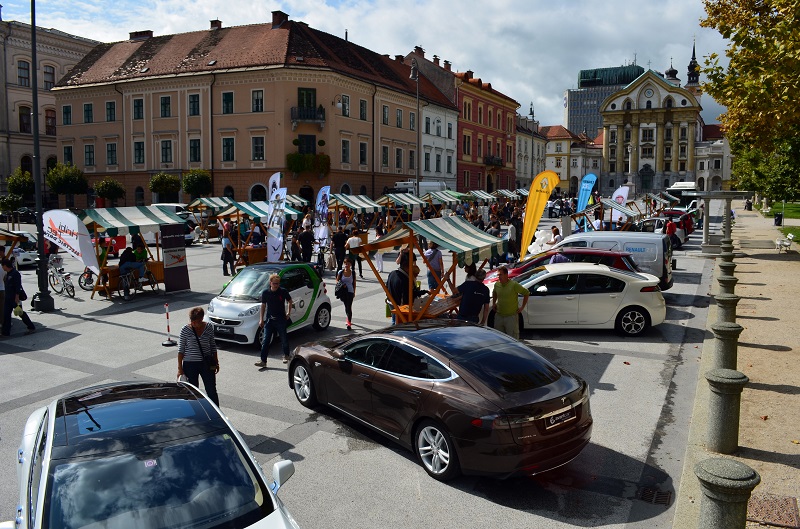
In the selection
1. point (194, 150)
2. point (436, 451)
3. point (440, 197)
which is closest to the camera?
point (436, 451)

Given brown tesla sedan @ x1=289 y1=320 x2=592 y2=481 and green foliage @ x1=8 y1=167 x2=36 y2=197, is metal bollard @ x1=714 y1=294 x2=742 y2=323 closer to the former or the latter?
brown tesla sedan @ x1=289 y1=320 x2=592 y2=481

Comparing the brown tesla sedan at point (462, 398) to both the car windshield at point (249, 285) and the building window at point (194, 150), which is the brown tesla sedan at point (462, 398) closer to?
the car windshield at point (249, 285)

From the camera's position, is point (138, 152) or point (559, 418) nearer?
point (559, 418)

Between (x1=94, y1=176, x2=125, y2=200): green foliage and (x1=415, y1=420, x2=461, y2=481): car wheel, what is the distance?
4598cm

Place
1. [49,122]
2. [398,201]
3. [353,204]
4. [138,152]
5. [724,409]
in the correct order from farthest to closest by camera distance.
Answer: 1. [49,122]
2. [138,152]
3. [398,201]
4. [353,204]
5. [724,409]

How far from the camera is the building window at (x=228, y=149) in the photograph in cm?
4716

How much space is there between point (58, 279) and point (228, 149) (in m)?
29.7

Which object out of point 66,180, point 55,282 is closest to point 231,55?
point 66,180

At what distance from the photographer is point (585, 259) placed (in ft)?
52.4

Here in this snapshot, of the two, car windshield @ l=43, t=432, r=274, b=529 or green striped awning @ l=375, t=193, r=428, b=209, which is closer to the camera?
car windshield @ l=43, t=432, r=274, b=529

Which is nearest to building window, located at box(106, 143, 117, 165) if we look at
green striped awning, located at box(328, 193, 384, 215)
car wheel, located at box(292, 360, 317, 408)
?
green striped awning, located at box(328, 193, 384, 215)

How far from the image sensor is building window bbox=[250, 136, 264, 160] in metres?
46.2

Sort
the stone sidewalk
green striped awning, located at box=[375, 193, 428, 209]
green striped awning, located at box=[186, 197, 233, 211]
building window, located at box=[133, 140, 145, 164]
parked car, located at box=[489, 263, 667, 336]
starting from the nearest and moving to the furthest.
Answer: the stone sidewalk, parked car, located at box=[489, 263, 667, 336], green striped awning, located at box=[186, 197, 233, 211], green striped awning, located at box=[375, 193, 428, 209], building window, located at box=[133, 140, 145, 164]

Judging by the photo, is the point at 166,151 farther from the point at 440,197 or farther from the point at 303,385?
the point at 303,385
